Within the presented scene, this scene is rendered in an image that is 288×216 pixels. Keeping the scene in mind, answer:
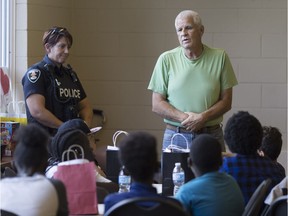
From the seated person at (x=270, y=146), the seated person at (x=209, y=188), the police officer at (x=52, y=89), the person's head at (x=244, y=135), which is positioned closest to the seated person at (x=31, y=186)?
the seated person at (x=209, y=188)

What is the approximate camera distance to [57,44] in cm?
460

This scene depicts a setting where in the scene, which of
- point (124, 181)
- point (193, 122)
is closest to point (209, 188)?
point (124, 181)

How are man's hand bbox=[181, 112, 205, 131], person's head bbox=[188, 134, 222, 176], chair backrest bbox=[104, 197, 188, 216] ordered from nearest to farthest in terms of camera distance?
1. chair backrest bbox=[104, 197, 188, 216]
2. person's head bbox=[188, 134, 222, 176]
3. man's hand bbox=[181, 112, 205, 131]

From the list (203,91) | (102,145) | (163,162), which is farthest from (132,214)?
(102,145)

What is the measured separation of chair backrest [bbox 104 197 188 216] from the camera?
93.8 inches

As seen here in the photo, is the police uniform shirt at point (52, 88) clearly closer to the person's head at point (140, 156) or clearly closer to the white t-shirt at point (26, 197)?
the white t-shirt at point (26, 197)

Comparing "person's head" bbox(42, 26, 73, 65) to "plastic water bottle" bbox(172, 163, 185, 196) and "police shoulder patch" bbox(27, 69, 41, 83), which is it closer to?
"police shoulder patch" bbox(27, 69, 41, 83)

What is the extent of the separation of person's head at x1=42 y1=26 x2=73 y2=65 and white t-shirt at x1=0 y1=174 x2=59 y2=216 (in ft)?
6.65

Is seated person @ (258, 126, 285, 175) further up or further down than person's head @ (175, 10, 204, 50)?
further down

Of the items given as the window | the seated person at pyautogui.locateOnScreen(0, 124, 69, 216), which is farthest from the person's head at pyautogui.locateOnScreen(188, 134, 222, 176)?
the window

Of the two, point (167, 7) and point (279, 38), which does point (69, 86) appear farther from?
point (279, 38)

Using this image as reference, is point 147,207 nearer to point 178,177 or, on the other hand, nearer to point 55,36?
point 178,177

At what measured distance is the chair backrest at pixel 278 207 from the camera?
294 cm

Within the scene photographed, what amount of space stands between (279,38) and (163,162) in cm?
273
